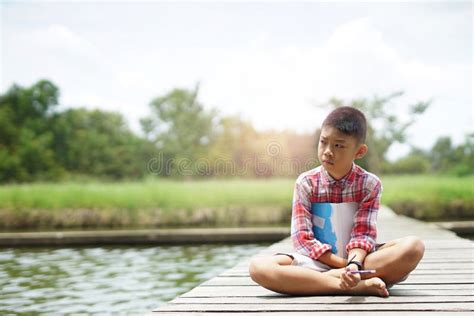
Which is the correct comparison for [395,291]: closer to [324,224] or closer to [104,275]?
[324,224]

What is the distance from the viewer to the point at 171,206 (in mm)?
9664

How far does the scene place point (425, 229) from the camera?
6.36 meters

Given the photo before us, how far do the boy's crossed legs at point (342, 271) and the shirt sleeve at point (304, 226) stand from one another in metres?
0.08

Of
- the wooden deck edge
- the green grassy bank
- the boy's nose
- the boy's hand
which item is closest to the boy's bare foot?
the boy's hand

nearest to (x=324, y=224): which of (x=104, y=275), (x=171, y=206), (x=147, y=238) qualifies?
(x=104, y=275)

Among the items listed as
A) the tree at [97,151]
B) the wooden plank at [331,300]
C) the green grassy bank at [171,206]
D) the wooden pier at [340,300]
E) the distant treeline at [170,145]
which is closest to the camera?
the wooden pier at [340,300]

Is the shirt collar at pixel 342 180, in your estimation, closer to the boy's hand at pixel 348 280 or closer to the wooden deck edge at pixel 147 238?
the boy's hand at pixel 348 280

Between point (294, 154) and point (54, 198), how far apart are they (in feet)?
33.7

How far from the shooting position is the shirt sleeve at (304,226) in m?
2.40

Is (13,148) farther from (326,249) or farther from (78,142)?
(326,249)

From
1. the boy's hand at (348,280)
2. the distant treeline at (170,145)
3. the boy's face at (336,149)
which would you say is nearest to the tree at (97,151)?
the distant treeline at (170,145)

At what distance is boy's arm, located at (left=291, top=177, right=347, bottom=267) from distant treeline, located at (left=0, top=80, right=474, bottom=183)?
51.1 feet

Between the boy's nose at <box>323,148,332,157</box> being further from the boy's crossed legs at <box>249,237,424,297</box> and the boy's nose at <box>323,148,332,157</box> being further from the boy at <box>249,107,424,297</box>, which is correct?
the boy's crossed legs at <box>249,237,424,297</box>

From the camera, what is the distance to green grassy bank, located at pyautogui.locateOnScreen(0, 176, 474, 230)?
937 cm
